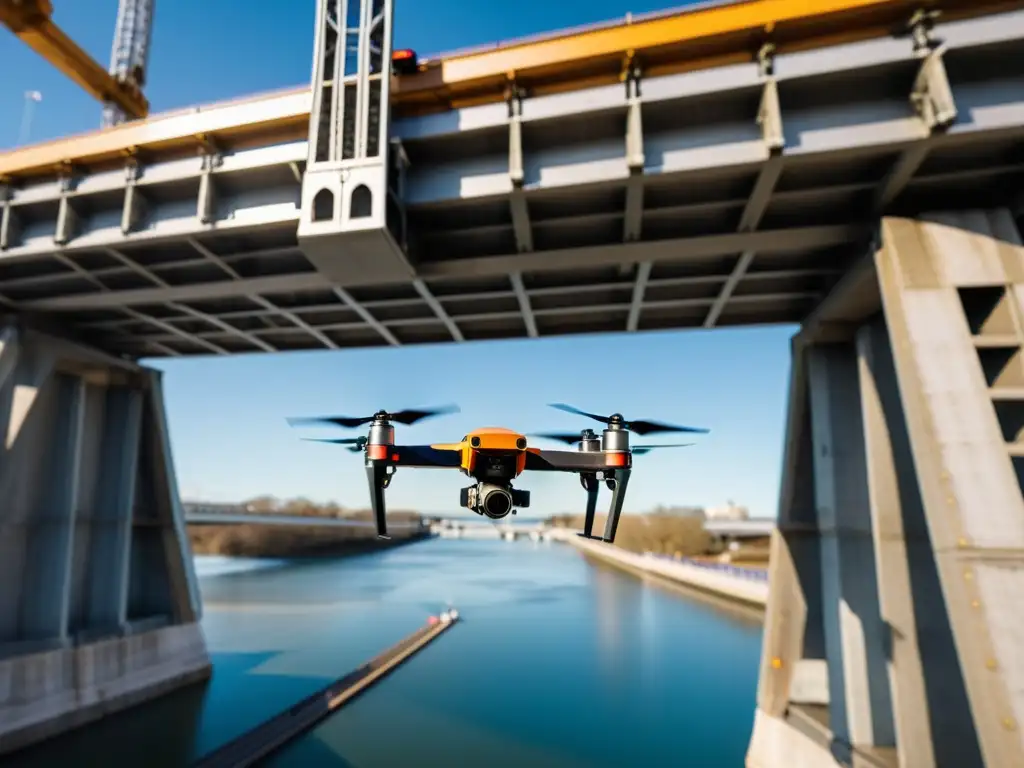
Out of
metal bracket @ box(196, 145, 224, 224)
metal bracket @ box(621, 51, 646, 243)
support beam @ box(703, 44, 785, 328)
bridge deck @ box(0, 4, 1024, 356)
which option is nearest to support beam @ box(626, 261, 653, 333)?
bridge deck @ box(0, 4, 1024, 356)

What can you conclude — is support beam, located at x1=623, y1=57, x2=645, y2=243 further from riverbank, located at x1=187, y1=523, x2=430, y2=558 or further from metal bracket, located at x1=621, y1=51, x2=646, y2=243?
riverbank, located at x1=187, y1=523, x2=430, y2=558

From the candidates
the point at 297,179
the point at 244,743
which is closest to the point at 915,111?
the point at 297,179

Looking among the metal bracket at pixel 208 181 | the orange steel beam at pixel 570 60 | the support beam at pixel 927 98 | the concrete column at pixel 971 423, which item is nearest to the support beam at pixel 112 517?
the orange steel beam at pixel 570 60

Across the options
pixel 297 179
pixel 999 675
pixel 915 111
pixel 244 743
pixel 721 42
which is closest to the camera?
pixel 999 675

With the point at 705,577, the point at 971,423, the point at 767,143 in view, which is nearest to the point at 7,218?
the point at 767,143

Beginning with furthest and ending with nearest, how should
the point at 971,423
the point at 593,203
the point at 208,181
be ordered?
the point at 208,181
the point at 593,203
the point at 971,423

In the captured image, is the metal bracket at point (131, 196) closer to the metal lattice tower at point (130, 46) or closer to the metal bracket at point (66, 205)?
the metal bracket at point (66, 205)

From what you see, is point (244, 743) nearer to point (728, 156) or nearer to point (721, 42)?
point (728, 156)

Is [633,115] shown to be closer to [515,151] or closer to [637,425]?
[515,151]
